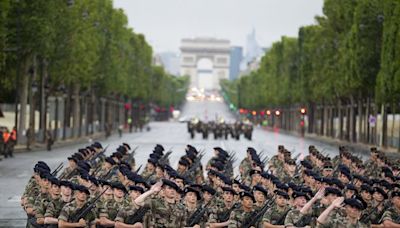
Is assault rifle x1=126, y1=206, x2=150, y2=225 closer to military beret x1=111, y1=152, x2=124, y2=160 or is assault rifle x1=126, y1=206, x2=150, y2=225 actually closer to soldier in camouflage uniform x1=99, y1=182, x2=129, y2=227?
soldier in camouflage uniform x1=99, y1=182, x2=129, y2=227

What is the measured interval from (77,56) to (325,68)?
25.9m

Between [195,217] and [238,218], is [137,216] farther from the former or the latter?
[238,218]

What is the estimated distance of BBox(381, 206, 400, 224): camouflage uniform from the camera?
15406 millimetres

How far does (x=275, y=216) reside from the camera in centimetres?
1431

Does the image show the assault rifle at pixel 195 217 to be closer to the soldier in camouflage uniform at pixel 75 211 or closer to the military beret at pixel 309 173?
the soldier in camouflage uniform at pixel 75 211

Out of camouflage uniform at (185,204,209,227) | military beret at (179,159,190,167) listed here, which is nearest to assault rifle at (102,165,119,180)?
military beret at (179,159,190,167)

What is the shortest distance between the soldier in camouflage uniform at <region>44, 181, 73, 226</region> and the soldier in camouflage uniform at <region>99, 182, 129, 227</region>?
479 mm

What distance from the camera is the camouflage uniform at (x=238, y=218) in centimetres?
1445

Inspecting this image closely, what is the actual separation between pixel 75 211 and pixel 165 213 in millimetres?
1106

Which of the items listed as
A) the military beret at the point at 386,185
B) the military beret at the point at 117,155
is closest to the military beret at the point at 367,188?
the military beret at the point at 386,185

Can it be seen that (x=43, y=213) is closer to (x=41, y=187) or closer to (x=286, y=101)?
(x=41, y=187)

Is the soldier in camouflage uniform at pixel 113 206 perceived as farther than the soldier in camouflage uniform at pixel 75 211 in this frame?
Yes

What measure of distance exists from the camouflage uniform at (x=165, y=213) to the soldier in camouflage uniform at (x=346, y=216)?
1.82 meters

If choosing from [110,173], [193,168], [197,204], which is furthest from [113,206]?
[193,168]
